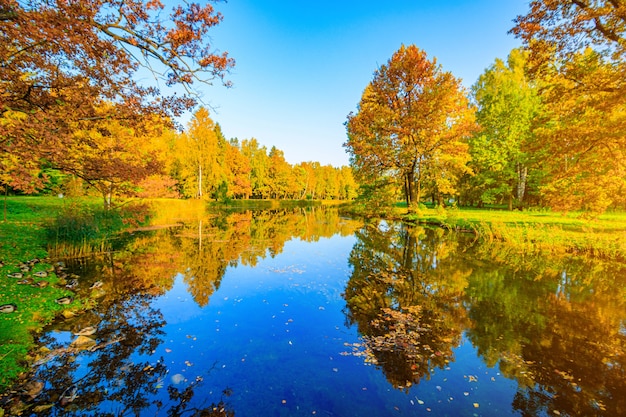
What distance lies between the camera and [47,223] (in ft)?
43.2

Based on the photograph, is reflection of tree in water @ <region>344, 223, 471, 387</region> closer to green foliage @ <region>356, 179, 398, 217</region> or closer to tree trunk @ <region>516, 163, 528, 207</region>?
green foliage @ <region>356, 179, 398, 217</region>

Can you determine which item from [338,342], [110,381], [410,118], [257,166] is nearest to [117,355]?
[110,381]

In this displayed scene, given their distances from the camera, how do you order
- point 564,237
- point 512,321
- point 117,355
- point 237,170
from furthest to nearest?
point 237,170
point 564,237
point 512,321
point 117,355

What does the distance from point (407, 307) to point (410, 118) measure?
18.1 m

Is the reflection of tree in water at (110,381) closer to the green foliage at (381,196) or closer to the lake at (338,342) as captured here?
the lake at (338,342)

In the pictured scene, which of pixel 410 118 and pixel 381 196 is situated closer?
pixel 410 118

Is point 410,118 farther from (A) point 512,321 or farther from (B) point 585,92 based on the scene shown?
(A) point 512,321

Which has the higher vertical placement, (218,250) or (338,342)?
(218,250)

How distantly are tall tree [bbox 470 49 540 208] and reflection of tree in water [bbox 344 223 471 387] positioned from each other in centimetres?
2060

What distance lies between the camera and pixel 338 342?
5.92 metres

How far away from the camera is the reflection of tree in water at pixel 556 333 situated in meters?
4.21

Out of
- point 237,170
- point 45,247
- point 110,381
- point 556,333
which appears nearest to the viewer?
point 110,381

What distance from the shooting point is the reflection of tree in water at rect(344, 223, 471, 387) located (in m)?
5.23

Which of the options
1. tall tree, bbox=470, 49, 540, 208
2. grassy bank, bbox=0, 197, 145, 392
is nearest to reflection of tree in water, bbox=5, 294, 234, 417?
grassy bank, bbox=0, 197, 145, 392
